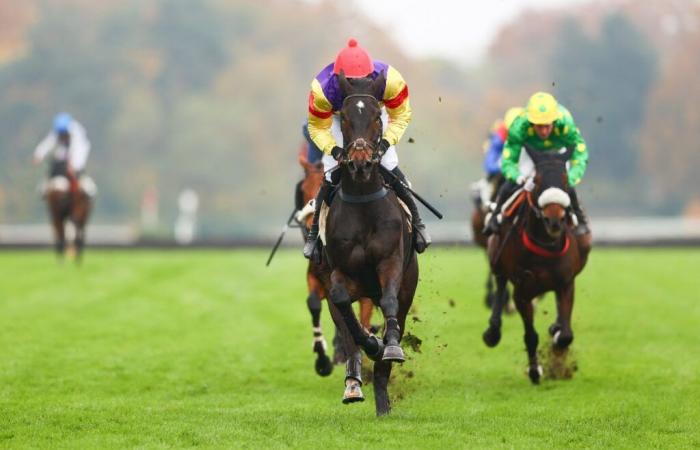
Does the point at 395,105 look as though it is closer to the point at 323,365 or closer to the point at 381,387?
the point at 381,387

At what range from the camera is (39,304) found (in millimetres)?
17609

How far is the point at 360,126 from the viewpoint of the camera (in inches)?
328

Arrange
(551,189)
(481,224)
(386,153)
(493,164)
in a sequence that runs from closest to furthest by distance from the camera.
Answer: (386,153) < (551,189) < (493,164) < (481,224)

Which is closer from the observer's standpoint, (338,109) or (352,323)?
(352,323)

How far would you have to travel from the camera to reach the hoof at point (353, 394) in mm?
8539

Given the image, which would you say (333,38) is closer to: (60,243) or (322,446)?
(60,243)

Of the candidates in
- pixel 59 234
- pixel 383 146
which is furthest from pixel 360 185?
pixel 59 234

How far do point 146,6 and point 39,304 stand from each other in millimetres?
44135

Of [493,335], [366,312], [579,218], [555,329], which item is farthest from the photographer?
[493,335]

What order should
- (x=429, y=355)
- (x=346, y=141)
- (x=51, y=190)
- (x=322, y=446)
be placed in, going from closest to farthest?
(x=322, y=446)
(x=346, y=141)
(x=429, y=355)
(x=51, y=190)

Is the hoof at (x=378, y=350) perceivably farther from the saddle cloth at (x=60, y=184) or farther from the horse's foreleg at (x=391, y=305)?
the saddle cloth at (x=60, y=184)

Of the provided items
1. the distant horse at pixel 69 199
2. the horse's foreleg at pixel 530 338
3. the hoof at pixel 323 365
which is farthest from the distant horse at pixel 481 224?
the distant horse at pixel 69 199

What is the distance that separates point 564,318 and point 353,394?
9.66 feet

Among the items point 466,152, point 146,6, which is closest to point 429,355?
point 466,152
